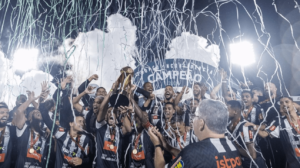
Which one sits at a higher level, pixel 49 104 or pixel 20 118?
pixel 49 104

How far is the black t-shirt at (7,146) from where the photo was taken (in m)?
3.03

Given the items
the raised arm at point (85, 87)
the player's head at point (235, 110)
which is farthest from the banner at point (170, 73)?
the player's head at point (235, 110)

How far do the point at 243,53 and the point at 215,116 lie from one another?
4695mm

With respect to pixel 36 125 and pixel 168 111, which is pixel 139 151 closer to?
pixel 168 111

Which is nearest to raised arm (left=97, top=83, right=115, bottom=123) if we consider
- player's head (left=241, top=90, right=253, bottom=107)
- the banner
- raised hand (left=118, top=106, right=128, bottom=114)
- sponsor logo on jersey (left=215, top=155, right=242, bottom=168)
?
raised hand (left=118, top=106, right=128, bottom=114)

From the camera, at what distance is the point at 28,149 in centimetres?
306

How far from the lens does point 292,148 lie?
9.21 feet

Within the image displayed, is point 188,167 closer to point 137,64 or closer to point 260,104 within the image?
point 260,104

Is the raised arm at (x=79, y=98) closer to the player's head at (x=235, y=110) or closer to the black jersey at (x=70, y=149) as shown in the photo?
the black jersey at (x=70, y=149)

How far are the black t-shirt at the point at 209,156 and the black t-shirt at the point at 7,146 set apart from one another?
9.30 ft

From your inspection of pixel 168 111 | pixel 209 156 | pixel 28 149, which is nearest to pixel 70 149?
pixel 28 149

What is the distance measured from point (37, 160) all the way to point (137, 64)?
14.6ft

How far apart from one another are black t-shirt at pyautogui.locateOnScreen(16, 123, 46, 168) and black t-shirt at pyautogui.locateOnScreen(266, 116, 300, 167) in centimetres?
340

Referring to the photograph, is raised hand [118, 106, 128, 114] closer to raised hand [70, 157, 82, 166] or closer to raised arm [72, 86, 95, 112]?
raised arm [72, 86, 95, 112]
